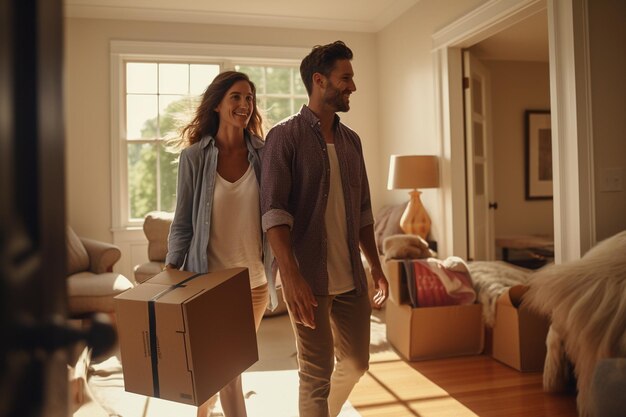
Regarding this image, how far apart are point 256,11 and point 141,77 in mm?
1420

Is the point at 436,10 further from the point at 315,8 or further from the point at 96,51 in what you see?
the point at 96,51

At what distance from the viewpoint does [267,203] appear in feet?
5.65

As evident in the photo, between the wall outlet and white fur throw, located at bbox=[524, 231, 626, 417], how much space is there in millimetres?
522

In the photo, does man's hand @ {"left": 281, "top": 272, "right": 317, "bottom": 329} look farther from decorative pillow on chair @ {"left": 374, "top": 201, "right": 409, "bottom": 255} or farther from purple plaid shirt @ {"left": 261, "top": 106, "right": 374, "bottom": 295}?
decorative pillow on chair @ {"left": 374, "top": 201, "right": 409, "bottom": 255}

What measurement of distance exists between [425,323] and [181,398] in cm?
214

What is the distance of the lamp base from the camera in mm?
4477

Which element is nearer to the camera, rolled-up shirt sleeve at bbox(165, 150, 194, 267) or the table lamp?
rolled-up shirt sleeve at bbox(165, 150, 194, 267)

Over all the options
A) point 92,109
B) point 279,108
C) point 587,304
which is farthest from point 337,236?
point 92,109

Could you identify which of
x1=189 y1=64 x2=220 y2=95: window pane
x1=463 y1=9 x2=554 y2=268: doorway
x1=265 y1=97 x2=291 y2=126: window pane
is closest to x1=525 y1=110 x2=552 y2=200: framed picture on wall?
x1=463 y1=9 x2=554 y2=268: doorway

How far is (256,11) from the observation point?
5.45 m

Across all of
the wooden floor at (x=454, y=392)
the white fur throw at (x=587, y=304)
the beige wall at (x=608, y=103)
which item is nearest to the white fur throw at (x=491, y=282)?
the wooden floor at (x=454, y=392)

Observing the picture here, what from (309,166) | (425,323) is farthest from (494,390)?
(309,166)

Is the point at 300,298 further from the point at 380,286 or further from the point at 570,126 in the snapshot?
the point at 570,126

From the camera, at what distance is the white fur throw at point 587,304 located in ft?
6.70
